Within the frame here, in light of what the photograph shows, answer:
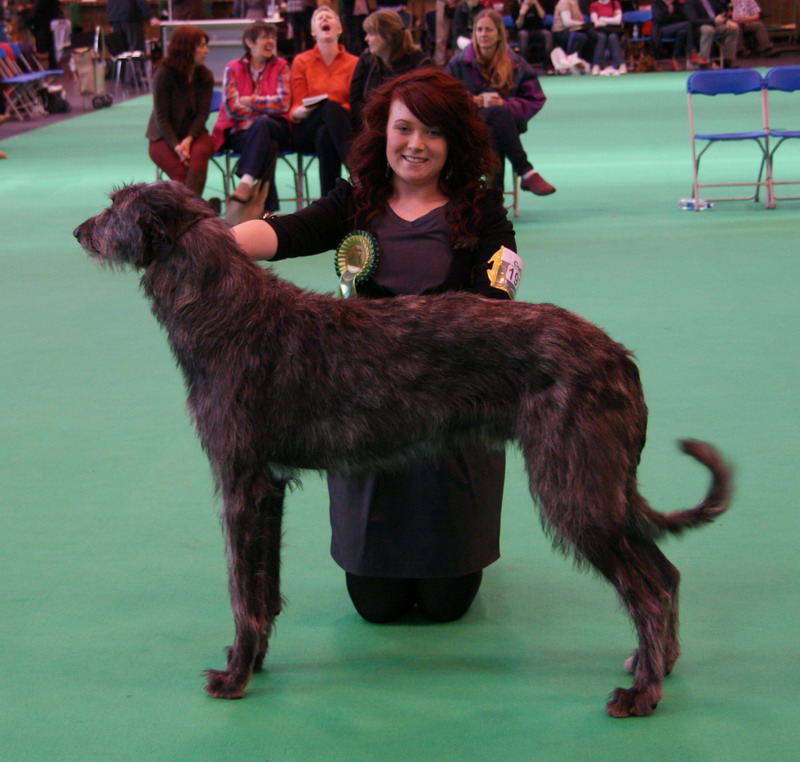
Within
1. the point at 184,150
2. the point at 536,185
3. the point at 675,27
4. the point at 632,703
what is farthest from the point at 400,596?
the point at 675,27

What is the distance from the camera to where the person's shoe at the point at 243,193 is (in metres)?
7.88

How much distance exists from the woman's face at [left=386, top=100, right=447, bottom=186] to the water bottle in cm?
601

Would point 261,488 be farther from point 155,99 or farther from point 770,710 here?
point 155,99

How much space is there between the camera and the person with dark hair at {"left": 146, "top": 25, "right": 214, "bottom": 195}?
852 cm

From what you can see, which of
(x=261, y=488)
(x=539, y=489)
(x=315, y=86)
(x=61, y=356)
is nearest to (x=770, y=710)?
(x=539, y=489)

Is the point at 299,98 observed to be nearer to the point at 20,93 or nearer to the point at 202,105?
the point at 202,105

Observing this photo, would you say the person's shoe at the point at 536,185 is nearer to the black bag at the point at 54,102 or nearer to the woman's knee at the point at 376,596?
the woman's knee at the point at 376,596

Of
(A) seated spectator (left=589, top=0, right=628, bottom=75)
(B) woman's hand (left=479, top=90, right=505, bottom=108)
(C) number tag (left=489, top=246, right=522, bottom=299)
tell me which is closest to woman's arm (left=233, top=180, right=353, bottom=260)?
(C) number tag (left=489, top=246, right=522, bottom=299)

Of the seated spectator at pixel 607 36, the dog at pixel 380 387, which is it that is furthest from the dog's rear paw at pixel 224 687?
the seated spectator at pixel 607 36

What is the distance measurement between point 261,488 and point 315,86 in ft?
21.7

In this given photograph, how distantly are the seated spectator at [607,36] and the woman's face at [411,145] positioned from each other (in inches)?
715

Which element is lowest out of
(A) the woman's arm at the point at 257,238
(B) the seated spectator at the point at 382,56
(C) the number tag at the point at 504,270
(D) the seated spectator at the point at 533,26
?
(C) the number tag at the point at 504,270

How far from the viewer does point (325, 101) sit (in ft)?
27.7

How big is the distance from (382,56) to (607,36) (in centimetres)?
1333
